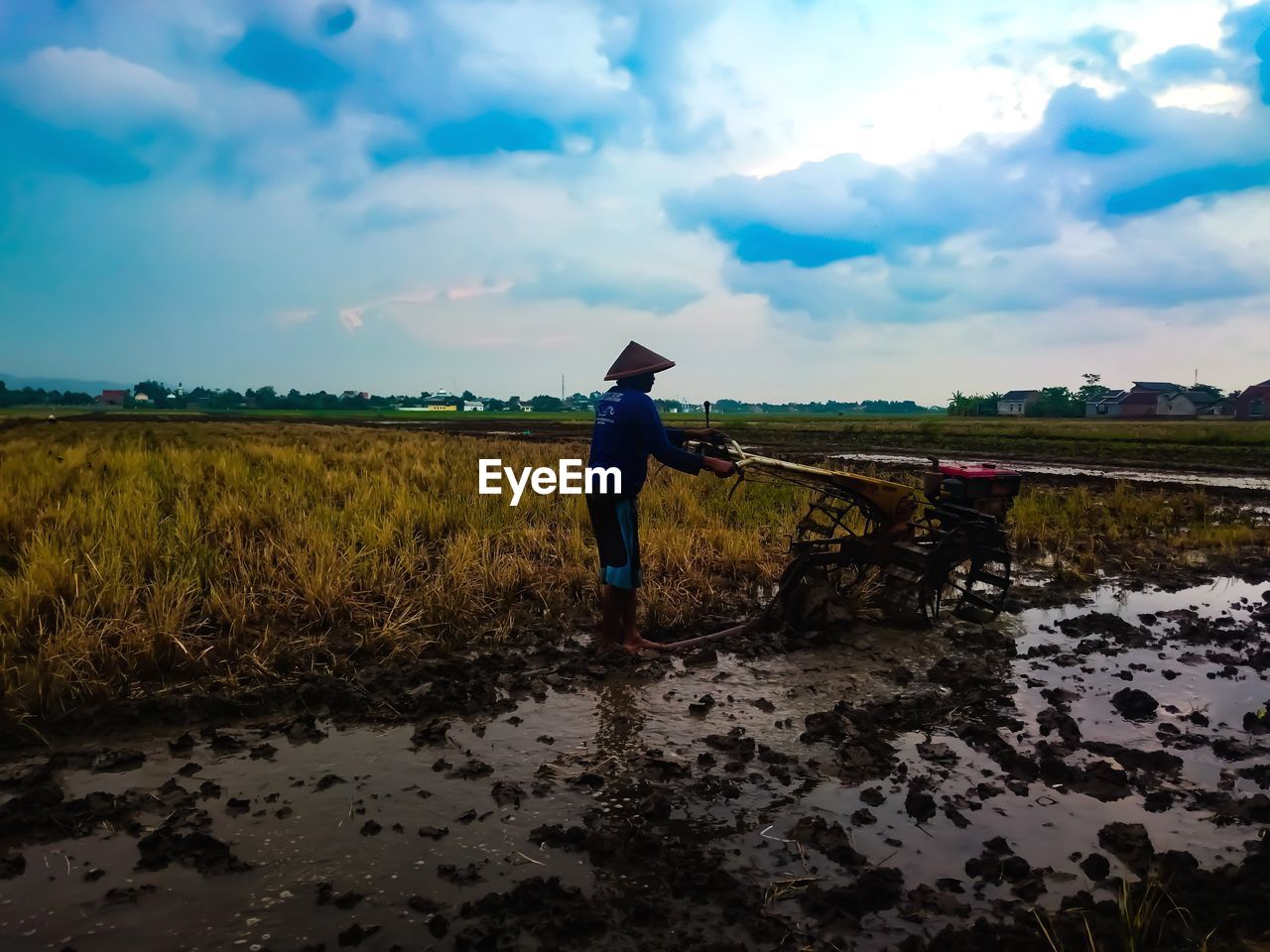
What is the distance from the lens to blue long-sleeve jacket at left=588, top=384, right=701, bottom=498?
196 inches

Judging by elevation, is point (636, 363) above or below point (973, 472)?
above

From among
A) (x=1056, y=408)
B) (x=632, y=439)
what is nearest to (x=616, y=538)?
(x=632, y=439)

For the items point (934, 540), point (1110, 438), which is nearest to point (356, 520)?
point (934, 540)

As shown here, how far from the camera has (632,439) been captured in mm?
5043

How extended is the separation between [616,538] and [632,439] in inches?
25.7

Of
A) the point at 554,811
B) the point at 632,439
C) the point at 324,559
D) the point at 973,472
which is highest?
the point at 632,439

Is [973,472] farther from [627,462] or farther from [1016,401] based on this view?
[1016,401]

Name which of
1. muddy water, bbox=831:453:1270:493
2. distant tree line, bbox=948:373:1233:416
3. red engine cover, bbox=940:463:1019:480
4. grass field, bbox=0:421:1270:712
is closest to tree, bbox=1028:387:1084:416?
distant tree line, bbox=948:373:1233:416

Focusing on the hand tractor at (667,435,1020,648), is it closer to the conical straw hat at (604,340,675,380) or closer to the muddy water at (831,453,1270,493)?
the conical straw hat at (604,340,675,380)

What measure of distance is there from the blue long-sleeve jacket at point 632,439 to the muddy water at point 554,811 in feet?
4.39

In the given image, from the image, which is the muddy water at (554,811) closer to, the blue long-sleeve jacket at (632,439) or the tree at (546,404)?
the blue long-sleeve jacket at (632,439)

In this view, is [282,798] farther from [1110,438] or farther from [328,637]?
[1110,438]

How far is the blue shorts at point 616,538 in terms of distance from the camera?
504 cm

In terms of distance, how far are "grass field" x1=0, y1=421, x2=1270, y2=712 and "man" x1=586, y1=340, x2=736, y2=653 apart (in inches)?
29.5
